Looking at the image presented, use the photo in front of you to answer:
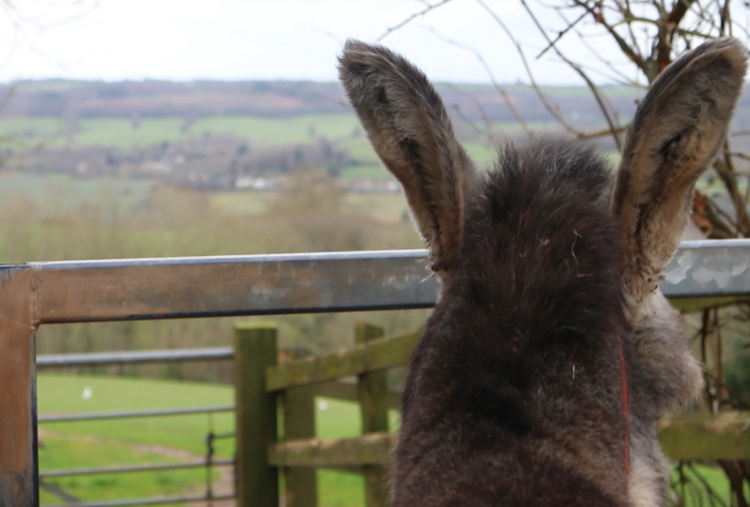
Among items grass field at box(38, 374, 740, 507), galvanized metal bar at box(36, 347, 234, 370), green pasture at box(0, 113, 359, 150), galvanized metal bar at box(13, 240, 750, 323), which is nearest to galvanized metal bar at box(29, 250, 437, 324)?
galvanized metal bar at box(13, 240, 750, 323)

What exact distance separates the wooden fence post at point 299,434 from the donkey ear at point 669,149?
3997 millimetres

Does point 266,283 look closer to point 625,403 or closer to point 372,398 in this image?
point 625,403

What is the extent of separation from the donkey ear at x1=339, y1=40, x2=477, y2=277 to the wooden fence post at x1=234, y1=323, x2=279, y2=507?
3.78 meters

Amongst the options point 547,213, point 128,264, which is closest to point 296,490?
point 128,264

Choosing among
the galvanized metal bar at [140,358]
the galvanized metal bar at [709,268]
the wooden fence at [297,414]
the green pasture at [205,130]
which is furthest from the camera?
the green pasture at [205,130]

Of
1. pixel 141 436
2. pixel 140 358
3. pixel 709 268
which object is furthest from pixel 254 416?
pixel 141 436

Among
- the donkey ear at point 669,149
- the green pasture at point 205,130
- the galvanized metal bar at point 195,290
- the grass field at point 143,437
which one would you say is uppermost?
the green pasture at point 205,130

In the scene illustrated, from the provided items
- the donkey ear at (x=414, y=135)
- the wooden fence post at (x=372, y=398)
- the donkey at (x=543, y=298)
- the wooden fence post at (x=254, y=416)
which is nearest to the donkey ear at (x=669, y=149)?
the donkey at (x=543, y=298)

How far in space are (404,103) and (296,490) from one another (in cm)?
425

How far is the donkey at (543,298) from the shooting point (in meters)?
1.63

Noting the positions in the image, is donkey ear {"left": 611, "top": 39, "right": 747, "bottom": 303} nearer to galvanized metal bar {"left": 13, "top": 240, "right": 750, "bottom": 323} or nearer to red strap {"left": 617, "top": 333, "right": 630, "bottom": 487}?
Answer: red strap {"left": 617, "top": 333, "right": 630, "bottom": 487}

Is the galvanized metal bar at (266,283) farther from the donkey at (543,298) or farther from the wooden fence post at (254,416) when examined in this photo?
the wooden fence post at (254,416)

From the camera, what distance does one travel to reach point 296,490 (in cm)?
564

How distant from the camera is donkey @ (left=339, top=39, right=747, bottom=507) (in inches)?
64.4
